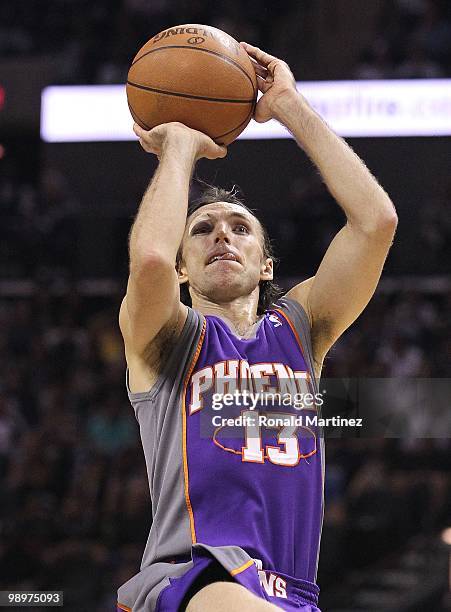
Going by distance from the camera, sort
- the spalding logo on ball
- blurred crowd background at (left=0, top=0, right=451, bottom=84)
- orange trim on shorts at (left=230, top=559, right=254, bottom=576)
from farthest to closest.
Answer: blurred crowd background at (left=0, top=0, right=451, bottom=84)
the spalding logo on ball
orange trim on shorts at (left=230, top=559, right=254, bottom=576)

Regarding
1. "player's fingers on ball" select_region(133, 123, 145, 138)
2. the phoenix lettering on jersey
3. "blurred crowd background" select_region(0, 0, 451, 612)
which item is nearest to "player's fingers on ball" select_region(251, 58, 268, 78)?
"player's fingers on ball" select_region(133, 123, 145, 138)

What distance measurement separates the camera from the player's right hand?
2.96 metres

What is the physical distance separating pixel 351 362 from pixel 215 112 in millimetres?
5275

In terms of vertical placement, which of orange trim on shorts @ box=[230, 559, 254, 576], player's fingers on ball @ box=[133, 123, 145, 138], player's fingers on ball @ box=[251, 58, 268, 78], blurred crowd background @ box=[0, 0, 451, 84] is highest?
blurred crowd background @ box=[0, 0, 451, 84]

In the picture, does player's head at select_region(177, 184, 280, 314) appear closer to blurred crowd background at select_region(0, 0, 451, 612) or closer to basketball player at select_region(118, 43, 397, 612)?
basketball player at select_region(118, 43, 397, 612)

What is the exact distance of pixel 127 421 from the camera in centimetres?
821

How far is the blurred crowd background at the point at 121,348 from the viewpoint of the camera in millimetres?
6836

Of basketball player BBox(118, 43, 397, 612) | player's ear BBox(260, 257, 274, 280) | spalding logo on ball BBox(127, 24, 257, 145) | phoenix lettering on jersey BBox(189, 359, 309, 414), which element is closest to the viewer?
basketball player BBox(118, 43, 397, 612)

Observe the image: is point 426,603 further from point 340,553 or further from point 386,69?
point 386,69

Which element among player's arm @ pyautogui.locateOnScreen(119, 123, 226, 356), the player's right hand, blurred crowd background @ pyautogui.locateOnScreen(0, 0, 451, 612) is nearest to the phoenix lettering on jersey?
player's arm @ pyautogui.locateOnScreen(119, 123, 226, 356)

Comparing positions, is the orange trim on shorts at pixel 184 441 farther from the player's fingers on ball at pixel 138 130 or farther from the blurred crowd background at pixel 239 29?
the blurred crowd background at pixel 239 29

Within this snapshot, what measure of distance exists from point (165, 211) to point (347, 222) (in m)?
0.58

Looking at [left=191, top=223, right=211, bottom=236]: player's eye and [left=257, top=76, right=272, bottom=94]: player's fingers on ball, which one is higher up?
[left=257, top=76, right=272, bottom=94]: player's fingers on ball

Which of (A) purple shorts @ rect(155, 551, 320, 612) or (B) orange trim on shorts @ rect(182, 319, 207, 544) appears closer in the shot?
(A) purple shorts @ rect(155, 551, 320, 612)
